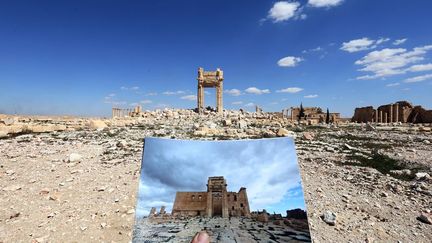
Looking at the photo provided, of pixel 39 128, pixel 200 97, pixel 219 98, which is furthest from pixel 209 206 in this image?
pixel 200 97

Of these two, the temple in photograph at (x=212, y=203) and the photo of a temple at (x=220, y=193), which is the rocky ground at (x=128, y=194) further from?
the temple in photograph at (x=212, y=203)

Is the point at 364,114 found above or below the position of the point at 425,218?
above

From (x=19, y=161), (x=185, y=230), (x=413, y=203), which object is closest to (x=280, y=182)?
(x=185, y=230)

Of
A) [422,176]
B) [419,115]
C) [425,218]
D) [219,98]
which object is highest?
[219,98]

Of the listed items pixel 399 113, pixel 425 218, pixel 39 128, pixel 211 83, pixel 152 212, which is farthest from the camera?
pixel 399 113

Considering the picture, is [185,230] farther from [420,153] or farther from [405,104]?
[405,104]

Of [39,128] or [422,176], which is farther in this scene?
[39,128]

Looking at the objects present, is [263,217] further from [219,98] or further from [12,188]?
[219,98]
